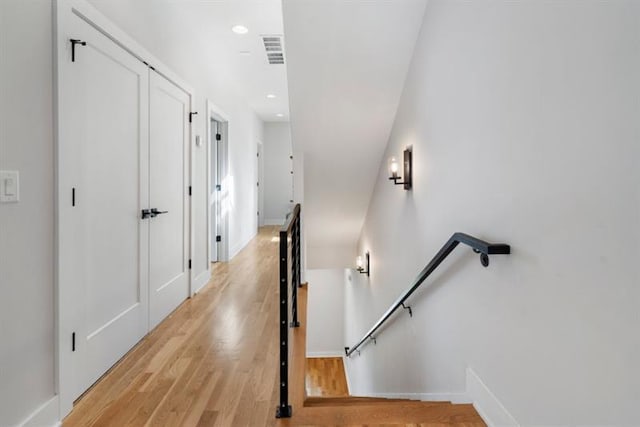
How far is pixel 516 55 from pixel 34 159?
2073 millimetres

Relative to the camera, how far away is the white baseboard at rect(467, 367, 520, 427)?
1.48 metres

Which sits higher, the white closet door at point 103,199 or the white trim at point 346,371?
the white closet door at point 103,199

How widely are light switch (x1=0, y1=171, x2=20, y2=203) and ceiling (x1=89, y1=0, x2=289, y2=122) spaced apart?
3.94 ft

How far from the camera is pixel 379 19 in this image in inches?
105

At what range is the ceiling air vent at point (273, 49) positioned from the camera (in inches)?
165

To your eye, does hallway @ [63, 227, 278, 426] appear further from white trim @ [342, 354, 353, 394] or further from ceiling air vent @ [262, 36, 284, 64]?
white trim @ [342, 354, 353, 394]

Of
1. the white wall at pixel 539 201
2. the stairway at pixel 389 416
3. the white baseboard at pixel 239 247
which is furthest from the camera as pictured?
the white baseboard at pixel 239 247

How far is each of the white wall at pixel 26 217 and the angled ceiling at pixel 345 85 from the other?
155cm

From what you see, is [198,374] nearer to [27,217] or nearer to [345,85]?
[27,217]

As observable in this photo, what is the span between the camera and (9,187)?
5.20ft

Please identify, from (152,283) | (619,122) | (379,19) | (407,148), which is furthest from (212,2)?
(619,122)

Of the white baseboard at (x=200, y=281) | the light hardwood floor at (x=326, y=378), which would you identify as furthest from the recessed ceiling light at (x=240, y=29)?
the light hardwood floor at (x=326, y=378)

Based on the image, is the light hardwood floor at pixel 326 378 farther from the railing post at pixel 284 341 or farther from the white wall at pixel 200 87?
the railing post at pixel 284 341

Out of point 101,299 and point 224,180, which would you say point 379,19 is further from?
point 224,180
